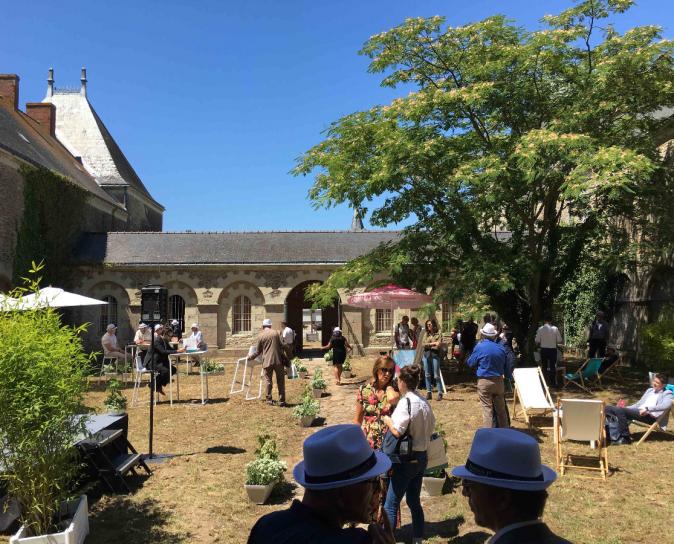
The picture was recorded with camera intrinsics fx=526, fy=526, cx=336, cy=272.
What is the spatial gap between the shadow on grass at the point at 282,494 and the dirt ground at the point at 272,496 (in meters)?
0.01

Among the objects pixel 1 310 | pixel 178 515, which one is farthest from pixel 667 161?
pixel 1 310

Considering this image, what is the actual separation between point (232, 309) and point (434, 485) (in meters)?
17.3

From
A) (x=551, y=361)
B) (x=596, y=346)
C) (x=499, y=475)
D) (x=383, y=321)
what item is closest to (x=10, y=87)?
(x=383, y=321)

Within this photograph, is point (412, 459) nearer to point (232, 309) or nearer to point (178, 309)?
point (232, 309)

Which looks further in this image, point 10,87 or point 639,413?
point 10,87

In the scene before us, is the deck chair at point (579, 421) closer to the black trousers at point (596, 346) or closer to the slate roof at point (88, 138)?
the black trousers at point (596, 346)

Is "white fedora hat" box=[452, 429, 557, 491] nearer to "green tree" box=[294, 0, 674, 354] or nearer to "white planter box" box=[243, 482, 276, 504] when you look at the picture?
"white planter box" box=[243, 482, 276, 504]

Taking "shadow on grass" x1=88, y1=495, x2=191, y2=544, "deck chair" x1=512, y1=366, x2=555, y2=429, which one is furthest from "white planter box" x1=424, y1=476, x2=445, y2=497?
"deck chair" x1=512, y1=366, x2=555, y2=429

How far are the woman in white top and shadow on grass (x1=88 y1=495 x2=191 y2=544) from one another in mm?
2138

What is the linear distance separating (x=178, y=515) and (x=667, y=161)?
551 inches

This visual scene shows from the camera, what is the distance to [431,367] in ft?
38.3

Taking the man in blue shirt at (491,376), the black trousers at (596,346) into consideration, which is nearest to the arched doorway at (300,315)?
the black trousers at (596,346)

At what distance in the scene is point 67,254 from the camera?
2258 cm

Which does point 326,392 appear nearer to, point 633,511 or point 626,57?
point 633,511
